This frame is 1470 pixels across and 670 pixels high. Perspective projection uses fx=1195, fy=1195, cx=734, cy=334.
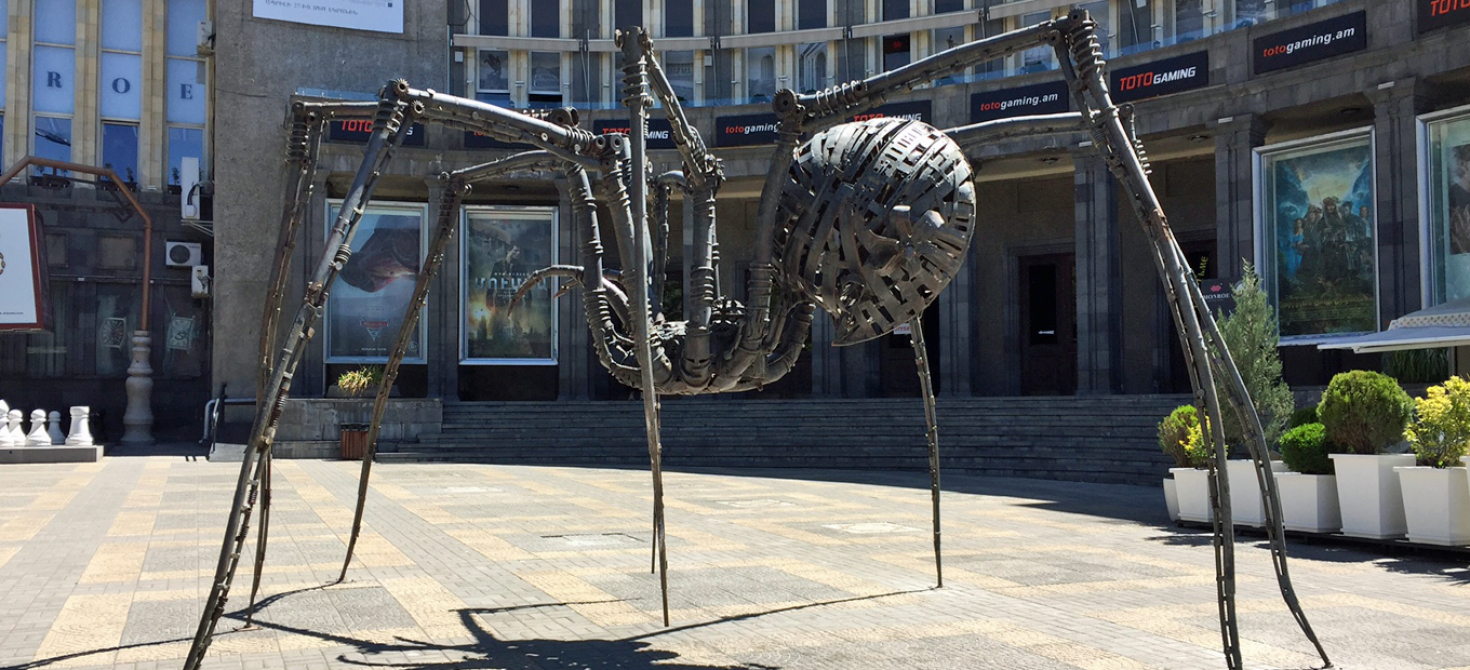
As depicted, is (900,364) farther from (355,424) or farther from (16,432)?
(16,432)

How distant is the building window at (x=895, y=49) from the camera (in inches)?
1378

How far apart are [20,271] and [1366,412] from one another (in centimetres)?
3365

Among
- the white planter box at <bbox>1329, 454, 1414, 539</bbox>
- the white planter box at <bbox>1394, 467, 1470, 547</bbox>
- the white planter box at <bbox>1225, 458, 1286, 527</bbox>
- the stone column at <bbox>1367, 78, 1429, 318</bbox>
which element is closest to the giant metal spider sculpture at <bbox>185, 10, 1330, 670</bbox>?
the white planter box at <bbox>1394, 467, 1470, 547</bbox>

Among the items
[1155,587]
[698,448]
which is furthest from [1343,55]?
[1155,587]

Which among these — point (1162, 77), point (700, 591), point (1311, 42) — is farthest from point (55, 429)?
point (1311, 42)

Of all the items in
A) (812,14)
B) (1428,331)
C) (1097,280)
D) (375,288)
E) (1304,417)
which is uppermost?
(812,14)

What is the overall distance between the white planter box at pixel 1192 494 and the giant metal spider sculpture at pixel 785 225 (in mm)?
8109

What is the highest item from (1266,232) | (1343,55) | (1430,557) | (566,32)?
(566,32)

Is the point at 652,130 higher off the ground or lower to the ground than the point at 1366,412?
higher

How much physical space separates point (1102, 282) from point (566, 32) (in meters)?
17.7

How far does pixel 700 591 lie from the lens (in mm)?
9297

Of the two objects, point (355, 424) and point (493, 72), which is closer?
point (355, 424)

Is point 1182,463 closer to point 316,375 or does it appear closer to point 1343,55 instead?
point 1343,55

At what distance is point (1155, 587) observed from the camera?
9.77m
